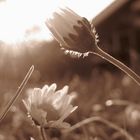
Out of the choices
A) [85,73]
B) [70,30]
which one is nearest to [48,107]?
[70,30]

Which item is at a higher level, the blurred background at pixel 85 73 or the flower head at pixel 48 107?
the flower head at pixel 48 107

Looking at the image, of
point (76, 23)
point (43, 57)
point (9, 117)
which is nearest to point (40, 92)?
point (76, 23)

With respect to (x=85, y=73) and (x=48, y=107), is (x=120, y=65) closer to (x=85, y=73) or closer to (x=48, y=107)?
(x=48, y=107)

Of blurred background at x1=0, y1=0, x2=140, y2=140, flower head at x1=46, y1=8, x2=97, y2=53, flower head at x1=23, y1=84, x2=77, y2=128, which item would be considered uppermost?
flower head at x1=46, y1=8, x2=97, y2=53

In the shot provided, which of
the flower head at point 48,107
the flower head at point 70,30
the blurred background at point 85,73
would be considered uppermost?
the flower head at point 70,30

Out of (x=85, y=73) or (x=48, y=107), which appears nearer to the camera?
(x=48, y=107)
